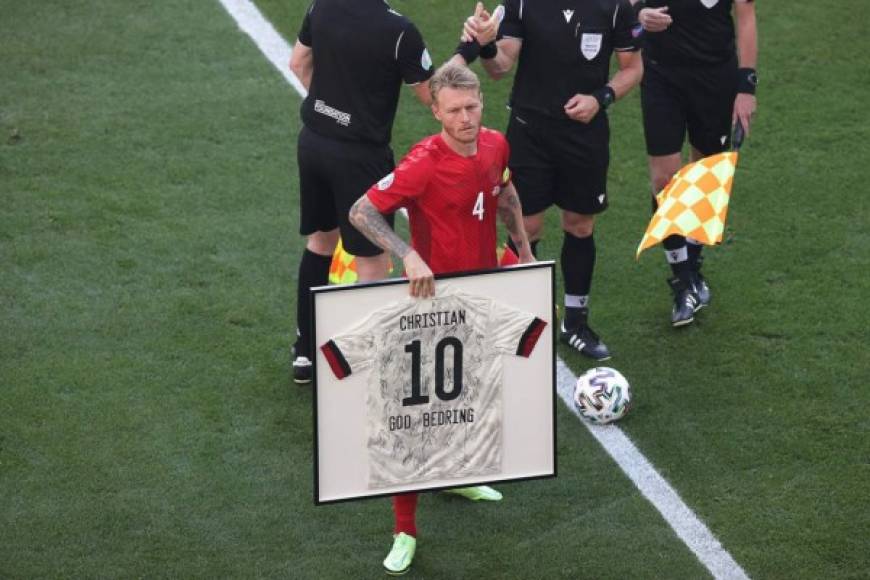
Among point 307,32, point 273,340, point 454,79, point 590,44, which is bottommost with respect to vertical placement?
point 273,340

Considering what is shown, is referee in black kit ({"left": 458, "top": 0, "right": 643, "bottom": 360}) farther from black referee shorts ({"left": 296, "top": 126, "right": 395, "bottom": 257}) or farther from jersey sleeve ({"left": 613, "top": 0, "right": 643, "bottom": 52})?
black referee shorts ({"left": 296, "top": 126, "right": 395, "bottom": 257})

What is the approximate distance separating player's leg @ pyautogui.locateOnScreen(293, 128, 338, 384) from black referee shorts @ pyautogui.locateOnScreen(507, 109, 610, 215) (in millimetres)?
1056

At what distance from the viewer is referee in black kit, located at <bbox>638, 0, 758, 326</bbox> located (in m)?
8.38

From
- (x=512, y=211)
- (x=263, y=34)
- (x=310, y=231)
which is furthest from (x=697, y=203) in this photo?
(x=263, y=34)

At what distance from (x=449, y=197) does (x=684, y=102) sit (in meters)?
2.70

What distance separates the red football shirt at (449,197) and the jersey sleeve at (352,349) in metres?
0.47

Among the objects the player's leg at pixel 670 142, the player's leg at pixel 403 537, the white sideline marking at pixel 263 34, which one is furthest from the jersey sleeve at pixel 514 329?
the white sideline marking at pixel 263 34

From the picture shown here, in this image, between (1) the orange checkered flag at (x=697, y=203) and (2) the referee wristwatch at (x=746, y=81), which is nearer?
(1) the orange checkered flag at (x=697, y=203)

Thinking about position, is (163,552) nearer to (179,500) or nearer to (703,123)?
(179,500)

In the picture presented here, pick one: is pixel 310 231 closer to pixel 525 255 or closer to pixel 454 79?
pixel 525 255

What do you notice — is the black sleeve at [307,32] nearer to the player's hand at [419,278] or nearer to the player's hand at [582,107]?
the player's hand at [582,107]

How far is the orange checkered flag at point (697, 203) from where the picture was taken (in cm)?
775

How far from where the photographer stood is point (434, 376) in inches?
243

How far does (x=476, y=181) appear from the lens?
20.9ft
